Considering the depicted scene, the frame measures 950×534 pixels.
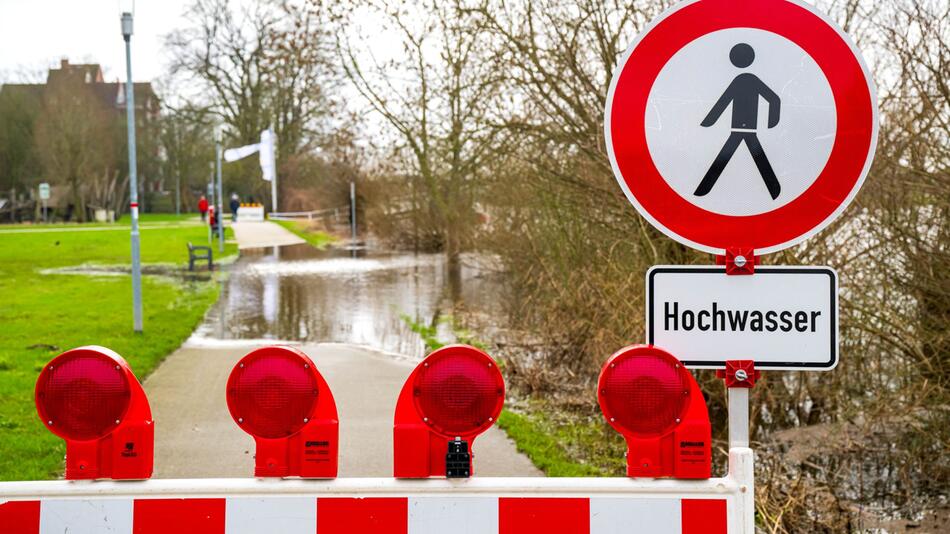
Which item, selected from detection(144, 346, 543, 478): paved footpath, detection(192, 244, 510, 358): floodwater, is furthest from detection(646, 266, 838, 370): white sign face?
detection(192, 244, 510, 358): floodwater

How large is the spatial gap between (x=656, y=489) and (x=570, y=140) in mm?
7353

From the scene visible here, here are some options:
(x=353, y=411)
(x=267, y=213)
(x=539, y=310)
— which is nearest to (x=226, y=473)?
(x=353, y=411)

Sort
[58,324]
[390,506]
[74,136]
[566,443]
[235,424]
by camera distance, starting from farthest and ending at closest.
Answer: [74,136] < [58,324] < [566,443] < [235,424] < [390,506]

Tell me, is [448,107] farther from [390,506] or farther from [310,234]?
[310,234]

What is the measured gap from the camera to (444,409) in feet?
8.39

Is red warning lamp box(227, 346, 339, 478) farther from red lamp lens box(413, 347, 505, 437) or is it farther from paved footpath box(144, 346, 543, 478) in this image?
paved footpath box(144, 346, 543, 478)

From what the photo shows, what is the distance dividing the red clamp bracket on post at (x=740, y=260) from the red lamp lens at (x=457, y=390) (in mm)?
644

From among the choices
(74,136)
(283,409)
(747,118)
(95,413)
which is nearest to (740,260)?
(747,118)

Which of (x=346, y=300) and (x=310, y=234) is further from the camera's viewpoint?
(x=310, y=234)

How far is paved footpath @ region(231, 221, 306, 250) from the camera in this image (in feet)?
124

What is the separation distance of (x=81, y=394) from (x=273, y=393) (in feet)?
1.56

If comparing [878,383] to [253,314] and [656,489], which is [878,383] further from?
[253,314]

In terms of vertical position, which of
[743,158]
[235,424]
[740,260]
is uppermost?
[743,158]

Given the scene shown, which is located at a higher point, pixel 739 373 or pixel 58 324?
pixel 739 373
